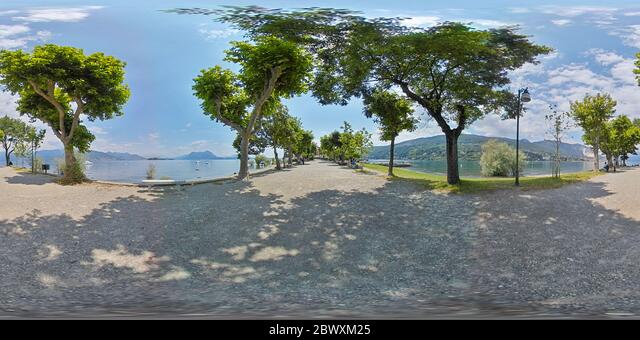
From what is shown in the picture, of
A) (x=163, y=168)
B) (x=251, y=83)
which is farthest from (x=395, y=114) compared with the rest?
(x=163, y=168)

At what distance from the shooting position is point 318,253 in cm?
423

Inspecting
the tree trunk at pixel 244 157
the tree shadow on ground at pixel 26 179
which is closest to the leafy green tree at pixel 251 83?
the tree trunk at pixel 244 157

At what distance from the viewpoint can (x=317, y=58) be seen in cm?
370

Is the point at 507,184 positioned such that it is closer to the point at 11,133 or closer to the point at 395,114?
the point at 395,114

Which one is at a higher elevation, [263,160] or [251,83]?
[251,83]

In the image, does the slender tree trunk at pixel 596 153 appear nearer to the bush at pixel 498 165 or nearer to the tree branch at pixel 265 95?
the bush at pixel 498 165

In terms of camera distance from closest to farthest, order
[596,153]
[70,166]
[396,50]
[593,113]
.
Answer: [396,50] < [593,113] < [596,153] < [70,166]

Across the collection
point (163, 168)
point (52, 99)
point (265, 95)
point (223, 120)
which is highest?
point (52, 99)

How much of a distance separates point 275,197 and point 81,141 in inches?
232

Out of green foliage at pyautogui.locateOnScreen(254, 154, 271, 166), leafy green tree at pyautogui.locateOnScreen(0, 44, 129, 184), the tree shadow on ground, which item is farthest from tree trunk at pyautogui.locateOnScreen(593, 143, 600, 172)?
the tree shadow on ground


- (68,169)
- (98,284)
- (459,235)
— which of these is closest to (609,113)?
(459,235)

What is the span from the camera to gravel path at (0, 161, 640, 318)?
106 inches

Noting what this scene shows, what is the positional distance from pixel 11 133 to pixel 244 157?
20.2 ft

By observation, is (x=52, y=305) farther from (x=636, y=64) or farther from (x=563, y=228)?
(x=563, y=228)
